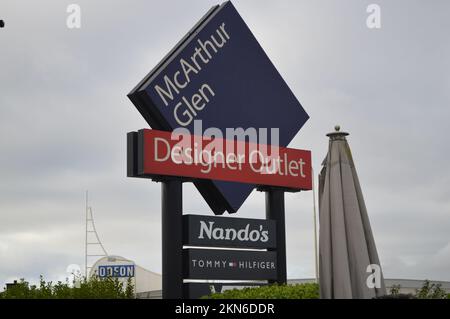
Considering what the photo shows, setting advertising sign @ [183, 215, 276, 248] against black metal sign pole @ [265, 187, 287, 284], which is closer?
advertising sign @ [183, 215, 276, 248]

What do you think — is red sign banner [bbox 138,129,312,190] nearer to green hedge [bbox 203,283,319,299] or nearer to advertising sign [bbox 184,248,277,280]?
advertising sign [bbox 184,248,277,280]

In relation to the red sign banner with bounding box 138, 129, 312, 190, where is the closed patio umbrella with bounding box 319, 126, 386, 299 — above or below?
below

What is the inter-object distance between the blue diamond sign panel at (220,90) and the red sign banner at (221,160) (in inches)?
16.0

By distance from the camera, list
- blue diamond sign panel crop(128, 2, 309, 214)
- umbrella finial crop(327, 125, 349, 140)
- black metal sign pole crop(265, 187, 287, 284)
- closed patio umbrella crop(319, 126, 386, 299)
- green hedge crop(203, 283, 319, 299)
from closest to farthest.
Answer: closed patio umbrella crop(319, 126, 386, 299), umbrella finial crop(327, 125, 349, 140), green hedge crop(203, 283, 319, 299), blue diamond sign panel crop(128, 2, 309, 214), black metal sign pole crop(265, 187, 287, 284)

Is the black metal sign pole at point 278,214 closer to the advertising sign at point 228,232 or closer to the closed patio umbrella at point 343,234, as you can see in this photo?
the advertising sign at point 228,232

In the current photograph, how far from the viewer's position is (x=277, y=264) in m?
21.8

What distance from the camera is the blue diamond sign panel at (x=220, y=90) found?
763 inches

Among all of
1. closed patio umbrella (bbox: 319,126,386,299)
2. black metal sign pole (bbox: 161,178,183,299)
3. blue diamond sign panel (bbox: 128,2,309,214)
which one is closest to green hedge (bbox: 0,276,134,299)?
black metal sign pole (bbox: 161,178,183,299)

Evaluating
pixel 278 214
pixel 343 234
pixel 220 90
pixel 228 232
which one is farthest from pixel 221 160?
pixel 343 234

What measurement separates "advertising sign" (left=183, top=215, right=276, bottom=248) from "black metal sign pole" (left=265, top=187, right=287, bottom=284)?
34 cm

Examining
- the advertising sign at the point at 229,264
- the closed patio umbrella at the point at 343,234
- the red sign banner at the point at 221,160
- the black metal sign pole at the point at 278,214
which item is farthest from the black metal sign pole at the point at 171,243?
the closed patio umbrella at the point at 343,234

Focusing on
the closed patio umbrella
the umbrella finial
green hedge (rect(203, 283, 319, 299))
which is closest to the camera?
the closed patio umbrella

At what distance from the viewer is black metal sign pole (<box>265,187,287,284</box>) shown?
2192 centimetres
